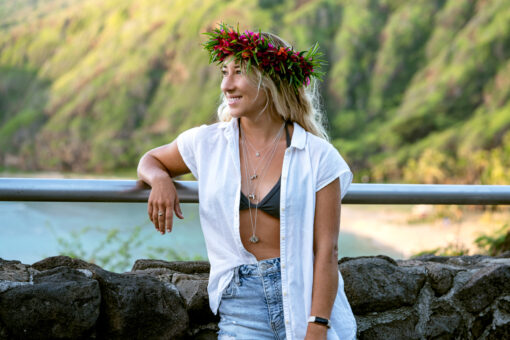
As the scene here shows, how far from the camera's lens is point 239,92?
Answer: 1735 millimetres

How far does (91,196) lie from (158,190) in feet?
0.58

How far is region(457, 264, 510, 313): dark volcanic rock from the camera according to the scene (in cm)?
200

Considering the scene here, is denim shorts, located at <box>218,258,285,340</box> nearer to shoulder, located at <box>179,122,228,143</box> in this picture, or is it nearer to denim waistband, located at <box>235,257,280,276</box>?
denim waistband, located at <box>235,257,280,276</box>

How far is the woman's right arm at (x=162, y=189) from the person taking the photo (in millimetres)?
1643

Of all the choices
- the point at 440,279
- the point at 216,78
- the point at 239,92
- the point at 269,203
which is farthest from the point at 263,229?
the point at 216,78

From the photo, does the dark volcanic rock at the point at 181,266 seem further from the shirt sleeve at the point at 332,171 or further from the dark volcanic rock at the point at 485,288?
the dark volcanic rock at the point at 485,288

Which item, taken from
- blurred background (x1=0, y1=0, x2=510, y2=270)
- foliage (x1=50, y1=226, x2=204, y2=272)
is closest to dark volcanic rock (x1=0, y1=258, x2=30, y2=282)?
foliage (x1=50, y1=226, x2=204, y2=272)

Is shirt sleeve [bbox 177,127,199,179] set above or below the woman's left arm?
above

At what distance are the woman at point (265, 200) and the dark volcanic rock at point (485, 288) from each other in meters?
0.51

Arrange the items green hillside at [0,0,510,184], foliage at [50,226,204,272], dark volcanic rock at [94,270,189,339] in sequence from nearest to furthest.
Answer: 1. dark volcanic rock at [94,270,189,339]
2. foliage at [50,226,204,272]
3. green hillside at [0,0,510,184]

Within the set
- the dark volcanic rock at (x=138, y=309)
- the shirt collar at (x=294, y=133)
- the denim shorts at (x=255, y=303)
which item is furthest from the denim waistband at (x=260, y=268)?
the shirt collar at (x=294, y=133)

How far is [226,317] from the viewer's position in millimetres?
1703

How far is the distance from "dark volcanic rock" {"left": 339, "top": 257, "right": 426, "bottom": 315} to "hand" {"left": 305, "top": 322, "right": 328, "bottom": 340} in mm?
313

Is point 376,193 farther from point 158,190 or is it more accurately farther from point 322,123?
point 158,190
